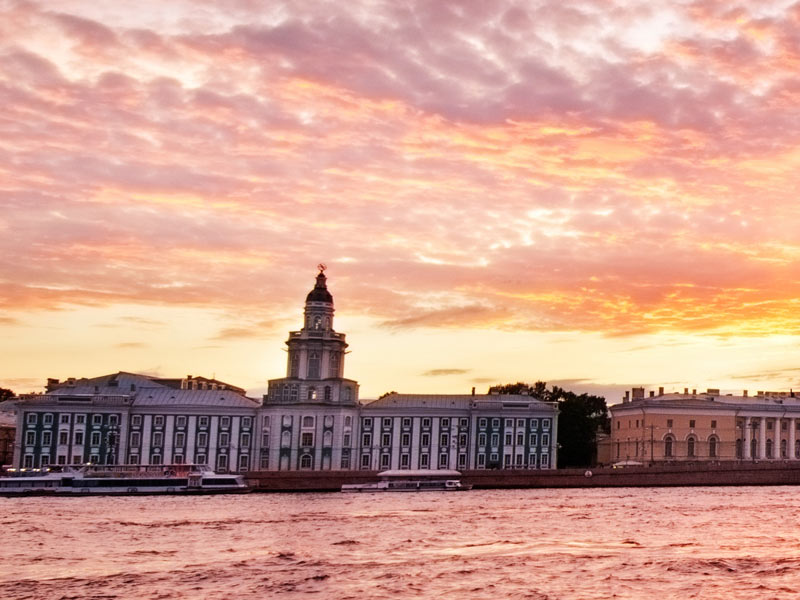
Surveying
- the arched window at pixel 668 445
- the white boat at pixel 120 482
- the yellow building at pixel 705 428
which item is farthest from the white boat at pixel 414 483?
the arched window at pixel 668 445

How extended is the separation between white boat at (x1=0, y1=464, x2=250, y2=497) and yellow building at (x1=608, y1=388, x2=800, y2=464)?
40.1m

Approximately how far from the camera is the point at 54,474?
75.0 m

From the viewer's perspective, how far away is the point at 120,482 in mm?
73562

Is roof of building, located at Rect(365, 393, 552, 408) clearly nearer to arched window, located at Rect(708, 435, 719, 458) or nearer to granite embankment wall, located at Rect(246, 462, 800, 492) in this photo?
granite embankment wall, located at Rect(246, 462, 800, 492)

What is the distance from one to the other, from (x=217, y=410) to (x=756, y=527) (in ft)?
179

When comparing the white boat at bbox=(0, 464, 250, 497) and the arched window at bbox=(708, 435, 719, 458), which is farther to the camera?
the arched window at bbox=(708, 435, 719, 458)

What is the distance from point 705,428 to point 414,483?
3381cm

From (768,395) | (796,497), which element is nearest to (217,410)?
(796,497)

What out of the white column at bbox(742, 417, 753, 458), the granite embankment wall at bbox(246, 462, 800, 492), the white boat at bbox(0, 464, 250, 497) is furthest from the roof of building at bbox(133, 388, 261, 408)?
the white column at bbox(742, 417, 753, 458)

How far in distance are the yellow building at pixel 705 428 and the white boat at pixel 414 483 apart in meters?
25.2

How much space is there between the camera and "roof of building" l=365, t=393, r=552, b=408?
318 ft

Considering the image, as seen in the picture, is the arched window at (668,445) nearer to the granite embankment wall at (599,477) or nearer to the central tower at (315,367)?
the granite embankment wall at (599,477)

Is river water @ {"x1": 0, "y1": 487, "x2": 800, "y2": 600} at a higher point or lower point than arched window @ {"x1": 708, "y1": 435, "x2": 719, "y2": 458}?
lower

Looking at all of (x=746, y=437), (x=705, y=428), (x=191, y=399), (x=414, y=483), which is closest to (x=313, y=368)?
(x=191, y=399)
